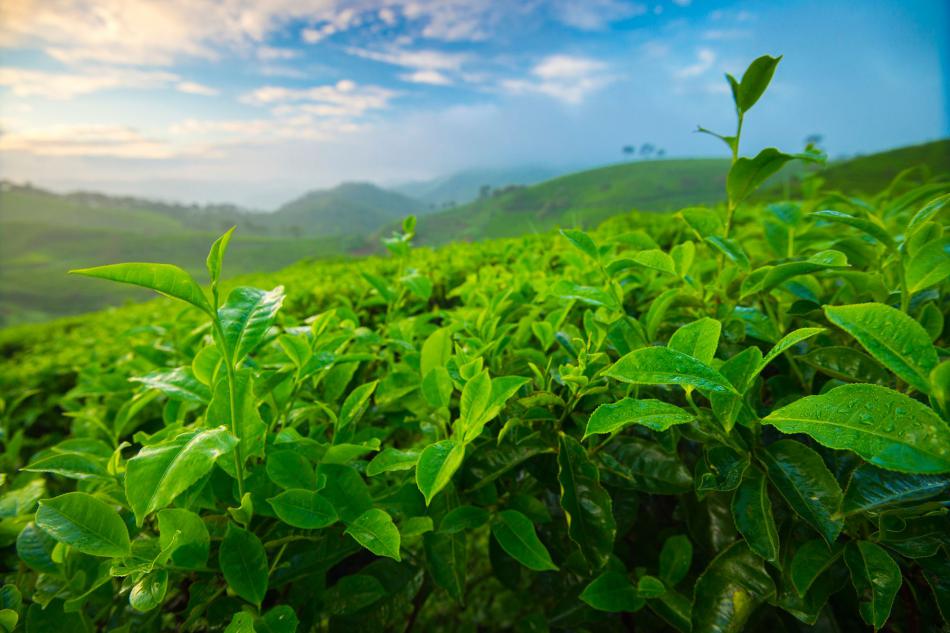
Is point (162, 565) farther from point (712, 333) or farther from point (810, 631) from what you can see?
point (810, 631)

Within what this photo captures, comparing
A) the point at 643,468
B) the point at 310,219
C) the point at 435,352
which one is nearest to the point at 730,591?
the point at 643,468

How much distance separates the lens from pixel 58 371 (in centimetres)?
249

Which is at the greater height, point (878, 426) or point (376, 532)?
point (878, 426)

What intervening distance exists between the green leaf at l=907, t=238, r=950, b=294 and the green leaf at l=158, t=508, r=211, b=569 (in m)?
1.28

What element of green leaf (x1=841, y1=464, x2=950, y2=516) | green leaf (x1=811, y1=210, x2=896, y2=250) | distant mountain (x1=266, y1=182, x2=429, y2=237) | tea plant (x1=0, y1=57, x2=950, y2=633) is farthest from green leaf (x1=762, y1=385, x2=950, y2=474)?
distant mountain (x1=266, y1=182, x2=429, y2=237)

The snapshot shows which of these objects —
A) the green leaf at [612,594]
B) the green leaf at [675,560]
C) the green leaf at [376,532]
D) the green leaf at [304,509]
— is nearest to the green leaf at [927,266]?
the green leaf at [675,560]

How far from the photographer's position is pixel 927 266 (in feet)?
2.59

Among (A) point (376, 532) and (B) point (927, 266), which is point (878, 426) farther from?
(A) point (376, 532)

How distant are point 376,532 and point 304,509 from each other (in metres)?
0.13

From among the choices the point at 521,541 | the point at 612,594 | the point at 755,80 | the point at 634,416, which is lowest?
the point at 612,594

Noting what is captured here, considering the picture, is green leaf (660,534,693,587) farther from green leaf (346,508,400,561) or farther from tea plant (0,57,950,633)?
green leaf (346,508,400,561)

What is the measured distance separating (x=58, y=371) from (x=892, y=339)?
3401 mm

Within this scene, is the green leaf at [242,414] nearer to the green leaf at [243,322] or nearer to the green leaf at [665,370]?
the green leaf at [243,322]

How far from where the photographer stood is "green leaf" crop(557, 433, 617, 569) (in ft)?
2.71
